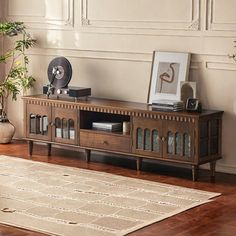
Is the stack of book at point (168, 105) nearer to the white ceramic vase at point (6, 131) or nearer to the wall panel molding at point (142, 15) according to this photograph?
the wall panel molding at point (142, 15)

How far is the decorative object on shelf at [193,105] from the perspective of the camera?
19.7 feet

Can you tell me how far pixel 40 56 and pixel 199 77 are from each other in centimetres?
186

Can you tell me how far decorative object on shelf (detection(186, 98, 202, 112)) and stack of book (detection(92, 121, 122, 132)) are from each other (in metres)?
0.72

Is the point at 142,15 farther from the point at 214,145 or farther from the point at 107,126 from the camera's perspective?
the point at 214,145

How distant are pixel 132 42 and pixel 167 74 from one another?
0.50 metres

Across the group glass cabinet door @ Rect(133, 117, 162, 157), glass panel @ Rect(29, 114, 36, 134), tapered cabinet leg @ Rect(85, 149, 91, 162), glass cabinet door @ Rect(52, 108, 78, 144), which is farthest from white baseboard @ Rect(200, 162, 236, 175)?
glass panel @ Rect(29, 114, 36, 134)

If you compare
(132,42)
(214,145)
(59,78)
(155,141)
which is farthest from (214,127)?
(59,78)

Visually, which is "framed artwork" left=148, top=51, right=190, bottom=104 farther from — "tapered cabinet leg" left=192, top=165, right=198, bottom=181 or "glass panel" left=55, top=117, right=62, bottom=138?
"glass panel" left=55, top=117, right=62, bottom=138

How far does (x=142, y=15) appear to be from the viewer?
657cm

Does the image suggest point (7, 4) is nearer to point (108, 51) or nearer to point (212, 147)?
point (108, 51)

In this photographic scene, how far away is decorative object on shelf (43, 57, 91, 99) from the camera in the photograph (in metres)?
6.80

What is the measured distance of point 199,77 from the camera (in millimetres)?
6285

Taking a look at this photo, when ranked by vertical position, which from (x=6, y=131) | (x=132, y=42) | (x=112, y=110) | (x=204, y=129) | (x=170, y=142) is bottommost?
(x=6, y=131)

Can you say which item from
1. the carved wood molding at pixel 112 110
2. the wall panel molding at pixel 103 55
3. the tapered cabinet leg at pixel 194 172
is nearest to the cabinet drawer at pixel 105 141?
the carved wood molding at pixel 112 110
